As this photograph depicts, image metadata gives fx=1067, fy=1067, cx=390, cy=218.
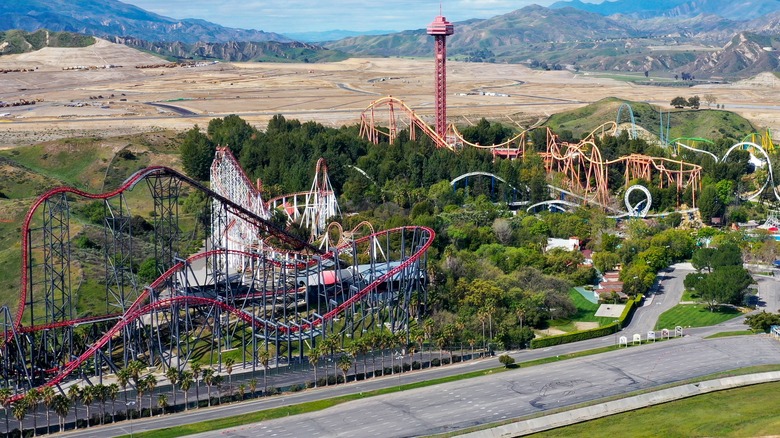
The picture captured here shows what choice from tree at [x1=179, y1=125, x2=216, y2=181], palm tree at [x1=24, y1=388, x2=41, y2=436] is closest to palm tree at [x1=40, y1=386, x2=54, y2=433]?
palm tree at [x1=24, y1=388, x2=41, y2=436]

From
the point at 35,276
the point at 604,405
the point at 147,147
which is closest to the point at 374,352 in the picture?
the point at 604,405

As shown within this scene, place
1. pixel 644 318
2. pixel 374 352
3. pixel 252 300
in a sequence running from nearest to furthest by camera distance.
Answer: pixel 374 352 < pixel 252 300 < pixel 644 318

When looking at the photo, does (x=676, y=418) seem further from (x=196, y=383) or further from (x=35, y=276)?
(x=35, y=276)

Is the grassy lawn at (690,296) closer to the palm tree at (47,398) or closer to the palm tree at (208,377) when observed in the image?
the palm tree at (208,377)

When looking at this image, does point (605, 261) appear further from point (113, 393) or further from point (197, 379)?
point (113, 393)

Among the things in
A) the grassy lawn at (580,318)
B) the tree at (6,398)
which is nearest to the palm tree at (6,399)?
the tree at (6,398)

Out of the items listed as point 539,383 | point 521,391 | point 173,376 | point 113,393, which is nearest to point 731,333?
point 539,383
